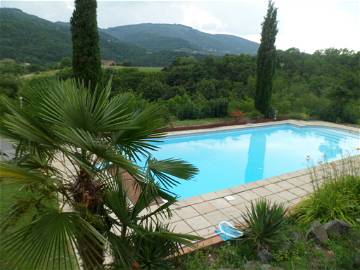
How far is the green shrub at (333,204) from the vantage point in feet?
13.6

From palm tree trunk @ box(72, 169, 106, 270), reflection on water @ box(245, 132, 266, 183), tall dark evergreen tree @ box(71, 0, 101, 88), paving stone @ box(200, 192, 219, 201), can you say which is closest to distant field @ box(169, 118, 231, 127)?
reflection on water @ box(245, 132, 266, 183)

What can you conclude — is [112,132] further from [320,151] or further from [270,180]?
[320,151]

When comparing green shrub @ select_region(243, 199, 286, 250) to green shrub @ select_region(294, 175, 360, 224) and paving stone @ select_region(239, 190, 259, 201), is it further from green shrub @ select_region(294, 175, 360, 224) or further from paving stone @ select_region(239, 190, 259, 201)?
paving stone @ select_region(239, 190, 259, 201)

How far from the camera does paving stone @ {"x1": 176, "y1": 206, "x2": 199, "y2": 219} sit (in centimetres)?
451

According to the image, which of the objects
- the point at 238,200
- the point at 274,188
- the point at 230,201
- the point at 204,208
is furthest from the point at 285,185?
the point at 204,208

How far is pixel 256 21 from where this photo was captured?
1327 centimetres

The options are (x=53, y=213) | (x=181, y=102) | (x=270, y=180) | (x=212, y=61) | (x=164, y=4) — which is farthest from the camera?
(x=212, y=61)

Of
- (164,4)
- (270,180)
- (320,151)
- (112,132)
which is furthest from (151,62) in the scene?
(112,132)

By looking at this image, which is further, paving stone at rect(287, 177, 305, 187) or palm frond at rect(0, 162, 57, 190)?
paving stone at rect(287, 177, 305, 187)

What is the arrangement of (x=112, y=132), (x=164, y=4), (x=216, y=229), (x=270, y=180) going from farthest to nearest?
(x=164, y=4), (x=270, y=180), (x=216, y=229), (x=112, y=132)

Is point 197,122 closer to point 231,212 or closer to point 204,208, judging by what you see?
point 204,208

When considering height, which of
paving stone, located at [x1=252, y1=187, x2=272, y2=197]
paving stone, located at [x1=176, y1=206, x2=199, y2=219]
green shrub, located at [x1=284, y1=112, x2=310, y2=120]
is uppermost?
green shrub, located at [x1=284, y1=112, x2=310, y2=120]

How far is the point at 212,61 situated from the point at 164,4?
46.9 ft

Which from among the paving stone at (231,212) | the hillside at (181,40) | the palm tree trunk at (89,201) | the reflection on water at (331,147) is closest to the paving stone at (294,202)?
the paving stone at (231,212)
